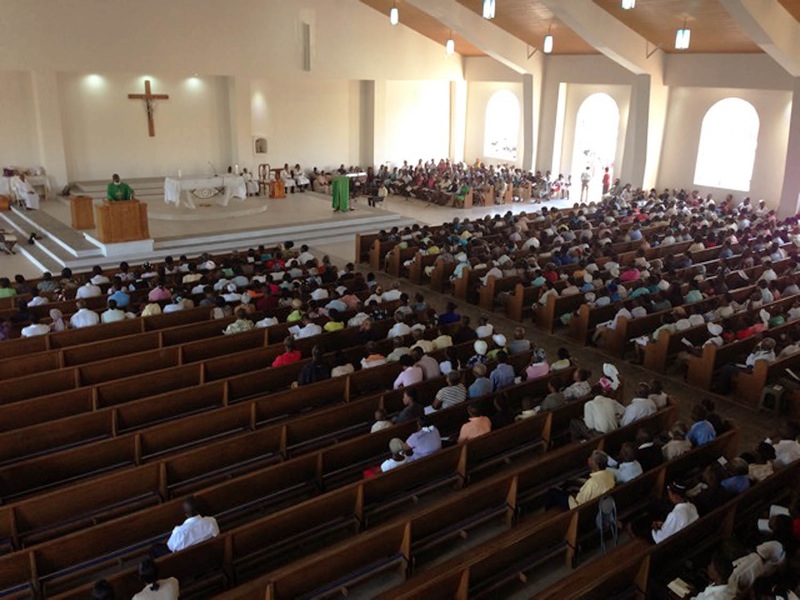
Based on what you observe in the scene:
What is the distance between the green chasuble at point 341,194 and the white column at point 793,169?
10823 millimetres

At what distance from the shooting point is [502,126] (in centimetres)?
2584

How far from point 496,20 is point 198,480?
17205 mm

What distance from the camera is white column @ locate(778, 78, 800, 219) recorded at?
16547 millimetres

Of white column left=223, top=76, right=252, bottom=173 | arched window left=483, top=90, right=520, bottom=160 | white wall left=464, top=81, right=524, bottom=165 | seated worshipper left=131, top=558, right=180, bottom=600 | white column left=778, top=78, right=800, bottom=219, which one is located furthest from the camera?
arched window left=483, top=90, right=520, bottom=160

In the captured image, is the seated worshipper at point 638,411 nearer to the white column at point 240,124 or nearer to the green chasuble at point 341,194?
the green chasuble at point 341,194

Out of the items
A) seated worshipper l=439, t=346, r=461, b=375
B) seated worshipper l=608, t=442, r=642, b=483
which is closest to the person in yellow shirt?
seated worshipper l=608, t=442, r=642, b=483

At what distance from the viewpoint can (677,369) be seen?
379 inches

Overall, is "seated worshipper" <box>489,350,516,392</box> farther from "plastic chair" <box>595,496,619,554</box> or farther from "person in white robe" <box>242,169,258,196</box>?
"person in white robe" <box>242,169,258,196</box>

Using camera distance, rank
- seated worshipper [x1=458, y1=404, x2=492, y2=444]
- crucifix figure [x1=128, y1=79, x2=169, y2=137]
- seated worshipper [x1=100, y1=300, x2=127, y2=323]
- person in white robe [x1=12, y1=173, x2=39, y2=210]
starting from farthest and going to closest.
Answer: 1. crucifix figure [x1=128, y1=79, x2=169, y2=137]
2. person in white robe [x1=12, y1=173, x2=39, y2=210]
3. seated worshipper [x1=100, y1=300, x2=127, y2=323]
4. seated worshipper [x1=458, y1=404, x2=492, y2=444]

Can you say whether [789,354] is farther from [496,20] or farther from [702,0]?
[496,20]

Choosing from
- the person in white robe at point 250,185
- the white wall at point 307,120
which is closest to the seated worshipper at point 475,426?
the person in white robe at point 250,185

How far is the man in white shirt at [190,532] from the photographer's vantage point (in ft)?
16.1

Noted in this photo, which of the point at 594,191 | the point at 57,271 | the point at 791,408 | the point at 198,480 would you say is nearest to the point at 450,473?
the point at 198,480

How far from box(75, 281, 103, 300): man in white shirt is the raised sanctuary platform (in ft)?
13.9
